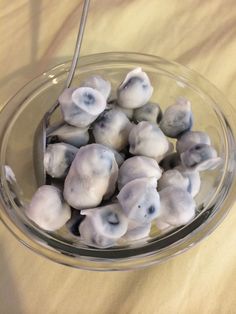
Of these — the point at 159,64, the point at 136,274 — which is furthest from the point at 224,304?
the point at 159,64

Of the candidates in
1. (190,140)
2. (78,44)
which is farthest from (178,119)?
(78,44)

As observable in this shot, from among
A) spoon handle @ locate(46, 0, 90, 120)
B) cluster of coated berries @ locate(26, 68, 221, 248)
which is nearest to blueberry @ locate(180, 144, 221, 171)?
cluster of coated berries @ locate(26, 68, 221, 248)

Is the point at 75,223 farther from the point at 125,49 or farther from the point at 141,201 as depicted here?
the point at 125,49

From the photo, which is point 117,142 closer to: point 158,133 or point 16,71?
point 158,133

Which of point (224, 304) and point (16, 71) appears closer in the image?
point (224, 304)

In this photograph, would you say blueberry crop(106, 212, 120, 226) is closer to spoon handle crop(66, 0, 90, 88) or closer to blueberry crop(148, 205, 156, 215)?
blueberry crop(148, 205, 156, 215)

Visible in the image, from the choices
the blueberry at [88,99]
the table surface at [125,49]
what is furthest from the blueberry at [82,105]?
the table surface at [125,49]
